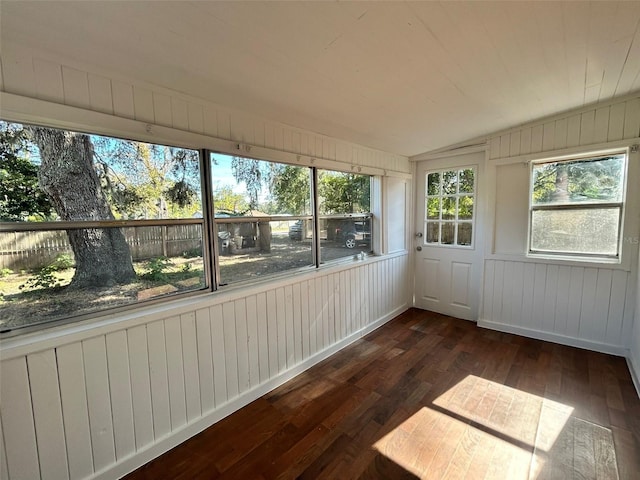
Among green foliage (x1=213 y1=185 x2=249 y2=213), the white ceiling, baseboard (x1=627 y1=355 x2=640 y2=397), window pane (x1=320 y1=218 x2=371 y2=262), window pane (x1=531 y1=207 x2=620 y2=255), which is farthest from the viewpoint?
window pane (x1=320 y1=218 x2=371 y2=262)

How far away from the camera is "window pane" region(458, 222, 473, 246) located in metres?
3.60

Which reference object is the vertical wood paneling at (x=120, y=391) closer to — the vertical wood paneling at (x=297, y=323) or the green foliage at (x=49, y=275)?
the green foliage at (x=49, y=275)

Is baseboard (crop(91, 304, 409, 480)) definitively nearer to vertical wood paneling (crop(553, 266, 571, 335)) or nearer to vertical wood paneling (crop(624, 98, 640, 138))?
vertical wood paneling (crop(553, 266, 571, 335))

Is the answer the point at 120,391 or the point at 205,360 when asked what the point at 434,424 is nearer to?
the point at 205,360

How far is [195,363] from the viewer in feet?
5.98

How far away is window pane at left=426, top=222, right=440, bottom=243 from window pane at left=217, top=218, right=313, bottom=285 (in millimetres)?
2067

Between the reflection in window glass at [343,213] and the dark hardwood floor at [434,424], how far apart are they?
113cm

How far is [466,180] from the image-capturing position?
3.57 m

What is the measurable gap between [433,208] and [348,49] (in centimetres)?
288

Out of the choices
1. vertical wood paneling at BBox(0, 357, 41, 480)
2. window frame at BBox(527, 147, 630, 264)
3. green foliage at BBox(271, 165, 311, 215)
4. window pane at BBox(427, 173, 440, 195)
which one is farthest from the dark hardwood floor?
window pane at BBox(427, 173, 440, 195)

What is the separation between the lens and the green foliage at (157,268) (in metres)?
1.68

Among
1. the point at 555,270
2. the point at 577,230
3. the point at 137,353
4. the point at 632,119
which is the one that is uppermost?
the point at 632,119

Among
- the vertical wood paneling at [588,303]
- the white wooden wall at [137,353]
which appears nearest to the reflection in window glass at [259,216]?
the white wooden wall at [137,353]

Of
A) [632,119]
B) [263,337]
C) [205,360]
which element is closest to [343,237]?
[263,337]
